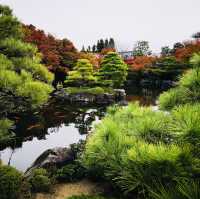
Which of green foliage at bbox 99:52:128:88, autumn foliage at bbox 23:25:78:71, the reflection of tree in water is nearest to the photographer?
the reflection of tree in water

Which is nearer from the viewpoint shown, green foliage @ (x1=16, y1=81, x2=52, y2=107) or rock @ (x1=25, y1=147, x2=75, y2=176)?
green foliage @ (x1=16, y1=81, x2=52, y2=107)

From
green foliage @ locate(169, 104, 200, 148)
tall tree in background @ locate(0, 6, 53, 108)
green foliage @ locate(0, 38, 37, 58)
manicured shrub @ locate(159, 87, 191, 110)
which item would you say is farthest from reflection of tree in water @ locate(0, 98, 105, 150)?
green foliage @ locate(169, 104, 200, 148)

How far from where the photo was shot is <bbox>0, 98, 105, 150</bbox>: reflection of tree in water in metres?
13.8

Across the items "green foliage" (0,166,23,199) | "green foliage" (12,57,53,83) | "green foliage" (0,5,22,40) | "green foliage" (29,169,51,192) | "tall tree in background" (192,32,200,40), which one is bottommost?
"green foliage" (29,169,51,192)

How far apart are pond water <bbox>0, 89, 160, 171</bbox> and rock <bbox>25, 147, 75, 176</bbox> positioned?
123 cm

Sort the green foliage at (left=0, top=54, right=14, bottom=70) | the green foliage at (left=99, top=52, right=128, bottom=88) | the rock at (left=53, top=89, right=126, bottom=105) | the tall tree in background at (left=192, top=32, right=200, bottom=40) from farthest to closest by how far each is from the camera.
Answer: the tall tree in background at (left=192, top=32, right=200, bottom=40)
the green foliage at (left=99, top=52, right=128, bottom=88)
the rock at (left=53, top=89, right=126, bottom=105)
the green foliage at (left=0, top=54, right=14, bottom=70)

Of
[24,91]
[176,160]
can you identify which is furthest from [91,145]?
[24,91]

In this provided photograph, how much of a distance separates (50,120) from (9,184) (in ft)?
33.0

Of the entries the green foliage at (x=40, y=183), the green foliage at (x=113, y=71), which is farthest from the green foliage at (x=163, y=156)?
the green foliage at (x=113, y=71)

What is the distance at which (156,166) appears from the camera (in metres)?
3.06

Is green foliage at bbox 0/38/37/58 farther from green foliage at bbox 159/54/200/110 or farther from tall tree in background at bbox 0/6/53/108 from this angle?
green foliage at bbox 159/54/200/110

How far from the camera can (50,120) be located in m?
16.6

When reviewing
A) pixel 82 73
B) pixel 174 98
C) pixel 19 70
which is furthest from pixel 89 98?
pixel 174 98

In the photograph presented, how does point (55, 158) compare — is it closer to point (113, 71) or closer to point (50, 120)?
point (50, 120)
